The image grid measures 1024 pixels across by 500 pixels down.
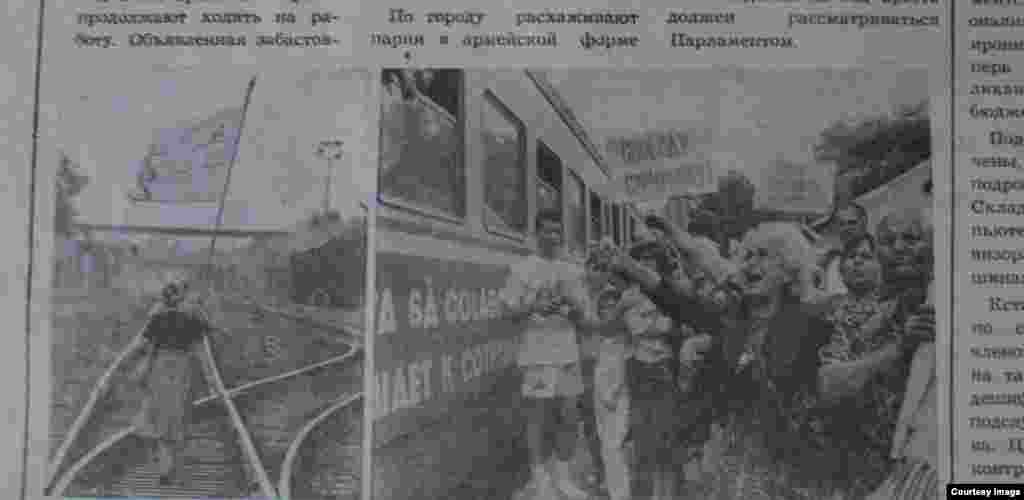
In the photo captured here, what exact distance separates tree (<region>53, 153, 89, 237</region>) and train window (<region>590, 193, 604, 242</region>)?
1.08 meters

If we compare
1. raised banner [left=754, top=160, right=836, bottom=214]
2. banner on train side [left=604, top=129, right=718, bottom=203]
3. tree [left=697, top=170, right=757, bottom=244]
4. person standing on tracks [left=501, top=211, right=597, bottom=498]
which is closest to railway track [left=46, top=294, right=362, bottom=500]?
person standing on tracks [left=501, top=211, right=597, bottom=498]

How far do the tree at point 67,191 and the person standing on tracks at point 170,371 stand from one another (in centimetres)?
26

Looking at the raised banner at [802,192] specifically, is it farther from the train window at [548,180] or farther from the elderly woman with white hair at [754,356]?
the train window at [548,180]

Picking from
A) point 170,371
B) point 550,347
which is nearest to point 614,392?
point 550,347

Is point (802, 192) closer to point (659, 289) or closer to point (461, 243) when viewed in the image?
point (659, 289)

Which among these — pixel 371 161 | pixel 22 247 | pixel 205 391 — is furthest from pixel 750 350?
pixel 22 247

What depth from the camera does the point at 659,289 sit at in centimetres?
154

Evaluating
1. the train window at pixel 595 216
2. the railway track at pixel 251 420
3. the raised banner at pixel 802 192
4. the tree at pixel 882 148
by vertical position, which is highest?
the tree at pixel 882 148

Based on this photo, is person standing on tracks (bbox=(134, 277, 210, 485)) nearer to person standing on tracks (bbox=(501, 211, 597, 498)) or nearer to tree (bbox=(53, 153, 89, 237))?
tree (bbox=(53, 153, 89, 237))

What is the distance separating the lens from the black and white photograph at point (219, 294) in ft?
5.00

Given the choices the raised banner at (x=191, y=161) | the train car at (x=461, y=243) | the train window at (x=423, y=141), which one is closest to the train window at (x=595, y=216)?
the train car at (x=461, y=243)

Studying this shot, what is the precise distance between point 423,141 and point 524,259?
0.33m

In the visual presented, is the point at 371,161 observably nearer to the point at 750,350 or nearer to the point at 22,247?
the point at 22,247

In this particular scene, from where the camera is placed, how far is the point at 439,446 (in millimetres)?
1531
